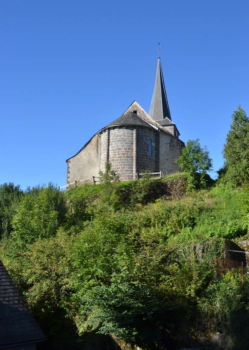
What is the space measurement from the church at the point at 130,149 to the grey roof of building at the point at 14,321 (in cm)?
2171

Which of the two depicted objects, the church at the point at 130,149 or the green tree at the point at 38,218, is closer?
the green tree at the point at 38,218

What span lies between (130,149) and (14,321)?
23.7 meters

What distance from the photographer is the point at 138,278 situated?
1223 centimetres

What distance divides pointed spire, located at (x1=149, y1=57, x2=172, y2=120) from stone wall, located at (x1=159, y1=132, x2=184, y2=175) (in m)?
5.58

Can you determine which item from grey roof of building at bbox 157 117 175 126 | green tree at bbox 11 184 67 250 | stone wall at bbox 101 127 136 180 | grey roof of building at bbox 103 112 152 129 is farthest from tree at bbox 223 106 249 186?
grey roof of building at bbox 157 117 175 126

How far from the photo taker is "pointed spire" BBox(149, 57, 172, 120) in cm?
4075

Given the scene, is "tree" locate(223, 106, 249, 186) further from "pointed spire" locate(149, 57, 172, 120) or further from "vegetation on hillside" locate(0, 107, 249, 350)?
"pointed spire" locate(149, 57, 172, 120)

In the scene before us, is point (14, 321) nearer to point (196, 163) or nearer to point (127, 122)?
point (196, 163)

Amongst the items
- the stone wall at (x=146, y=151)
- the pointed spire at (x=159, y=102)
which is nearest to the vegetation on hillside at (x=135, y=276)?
the stone wall at (x=146, y=151)

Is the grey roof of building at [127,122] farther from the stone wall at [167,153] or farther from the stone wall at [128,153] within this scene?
the stone wall at [167,153]

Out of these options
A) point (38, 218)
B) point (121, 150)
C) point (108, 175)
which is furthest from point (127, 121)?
point (38, 218)

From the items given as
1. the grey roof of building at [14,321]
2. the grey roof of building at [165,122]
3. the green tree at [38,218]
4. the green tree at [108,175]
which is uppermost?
the grey roof of building at [165,122]

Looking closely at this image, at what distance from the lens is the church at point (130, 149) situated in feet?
105

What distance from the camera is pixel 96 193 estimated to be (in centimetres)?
2744
